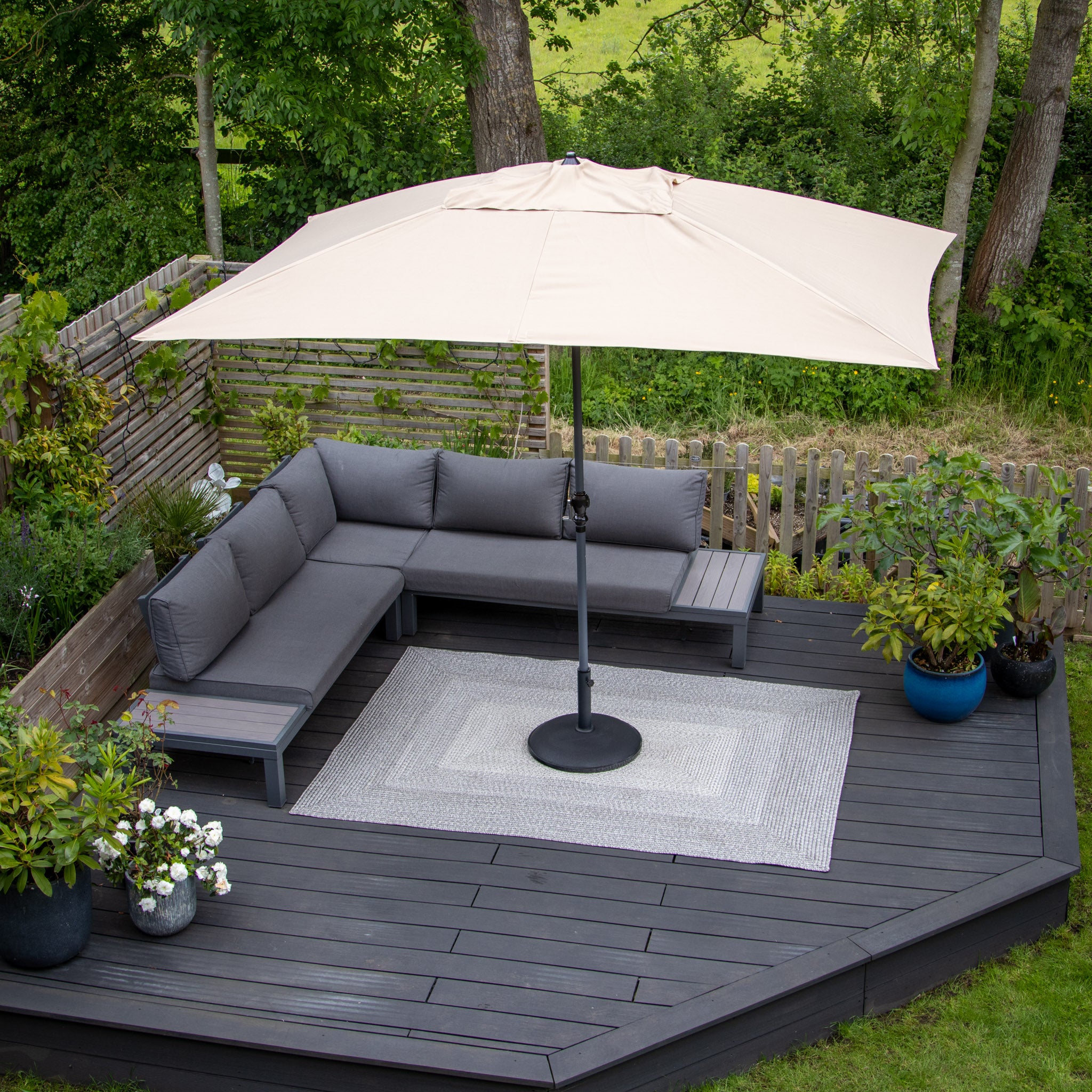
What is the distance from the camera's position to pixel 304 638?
211 inches

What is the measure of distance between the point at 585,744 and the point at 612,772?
205mm

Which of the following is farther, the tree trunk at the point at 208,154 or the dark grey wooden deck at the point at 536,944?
the tree trunk at the point at 208,154

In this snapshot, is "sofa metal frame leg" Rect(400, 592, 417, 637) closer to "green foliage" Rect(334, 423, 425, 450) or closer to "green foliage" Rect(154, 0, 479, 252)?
"green foliage" Rect(334, 423, 425, 450)

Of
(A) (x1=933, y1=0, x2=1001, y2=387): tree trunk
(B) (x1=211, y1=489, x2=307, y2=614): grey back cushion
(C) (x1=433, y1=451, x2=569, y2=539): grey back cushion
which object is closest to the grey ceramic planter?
(B) (x1=211, y1=489, x2=307, y2=614): grey back cushion

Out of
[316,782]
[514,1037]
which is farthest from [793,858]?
[316,782]

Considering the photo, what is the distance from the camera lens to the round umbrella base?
5.02m

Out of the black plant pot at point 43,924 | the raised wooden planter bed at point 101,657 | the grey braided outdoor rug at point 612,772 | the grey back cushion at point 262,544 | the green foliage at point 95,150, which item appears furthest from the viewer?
the green foliage at point 95,150

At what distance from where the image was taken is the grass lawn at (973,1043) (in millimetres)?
3770

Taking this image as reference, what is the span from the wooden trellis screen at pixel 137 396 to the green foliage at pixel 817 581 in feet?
12.2

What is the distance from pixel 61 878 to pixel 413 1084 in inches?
52.8

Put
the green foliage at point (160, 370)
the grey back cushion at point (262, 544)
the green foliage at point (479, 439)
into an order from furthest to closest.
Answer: the green foliage at point (479, 439), the green foliage at point (160, 370), the grey back cushion at point (262, 544)

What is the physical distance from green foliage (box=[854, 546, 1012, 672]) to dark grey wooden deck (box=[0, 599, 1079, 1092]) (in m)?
0.40

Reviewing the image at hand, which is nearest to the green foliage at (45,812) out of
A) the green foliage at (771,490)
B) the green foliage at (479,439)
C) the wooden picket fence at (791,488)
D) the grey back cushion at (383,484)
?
the grey back cushion at (383,484)

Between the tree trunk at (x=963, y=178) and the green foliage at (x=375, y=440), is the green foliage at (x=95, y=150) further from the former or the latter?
the tree trunk at (x=963, y=178)
